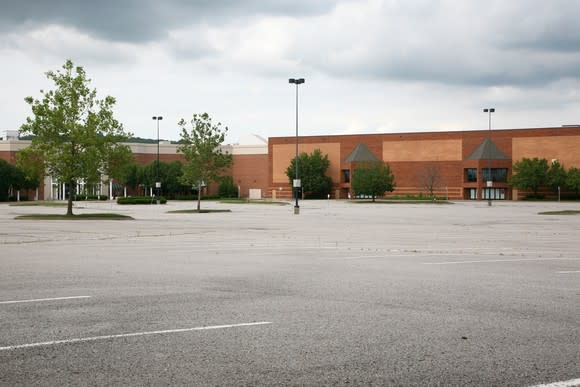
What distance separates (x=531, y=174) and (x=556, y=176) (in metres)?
3.23

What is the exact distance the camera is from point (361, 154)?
104000 millimetres

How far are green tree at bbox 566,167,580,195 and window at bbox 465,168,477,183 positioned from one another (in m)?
13.1

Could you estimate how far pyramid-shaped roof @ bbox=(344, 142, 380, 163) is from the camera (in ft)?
→ 339

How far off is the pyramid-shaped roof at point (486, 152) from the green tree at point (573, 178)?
1018cm

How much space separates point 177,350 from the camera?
22.0 ft

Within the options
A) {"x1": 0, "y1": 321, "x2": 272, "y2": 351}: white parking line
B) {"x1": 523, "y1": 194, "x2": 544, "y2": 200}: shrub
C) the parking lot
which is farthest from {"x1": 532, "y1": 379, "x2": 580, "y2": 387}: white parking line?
{"x1": 523, "y1": 194, "x2": 544, "y2": 200}: shrub

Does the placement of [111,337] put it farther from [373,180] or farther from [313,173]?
[313,173]

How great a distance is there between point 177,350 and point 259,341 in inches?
35.2

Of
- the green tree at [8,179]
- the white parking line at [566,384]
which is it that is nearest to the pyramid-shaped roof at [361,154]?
the green tree at [8,179]

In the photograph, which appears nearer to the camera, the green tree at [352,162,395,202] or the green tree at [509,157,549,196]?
the green tree at [352,162,395,202]

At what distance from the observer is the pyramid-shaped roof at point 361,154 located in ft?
339

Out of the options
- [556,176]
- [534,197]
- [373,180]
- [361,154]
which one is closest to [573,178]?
[556,176]

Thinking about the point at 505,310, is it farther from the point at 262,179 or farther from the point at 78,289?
the point at 262,179

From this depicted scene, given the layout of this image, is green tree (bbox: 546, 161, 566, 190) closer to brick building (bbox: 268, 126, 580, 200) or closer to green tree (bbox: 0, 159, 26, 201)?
brick building (bbox: 268, 126, 580, 200)
